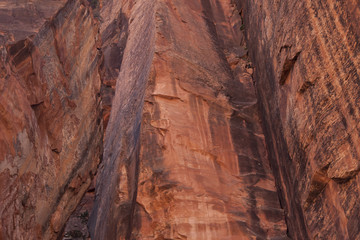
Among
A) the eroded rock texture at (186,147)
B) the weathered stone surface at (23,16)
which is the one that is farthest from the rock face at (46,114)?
the eroded rock texture at (186,147)

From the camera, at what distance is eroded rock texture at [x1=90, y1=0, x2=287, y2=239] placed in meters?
11.3

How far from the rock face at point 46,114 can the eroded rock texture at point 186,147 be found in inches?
57.5

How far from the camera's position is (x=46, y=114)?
11.4 metres

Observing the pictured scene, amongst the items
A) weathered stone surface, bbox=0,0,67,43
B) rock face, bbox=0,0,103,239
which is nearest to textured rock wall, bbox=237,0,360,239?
rock face, bbox=0,0,103,239

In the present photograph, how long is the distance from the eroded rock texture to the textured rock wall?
0.86 m

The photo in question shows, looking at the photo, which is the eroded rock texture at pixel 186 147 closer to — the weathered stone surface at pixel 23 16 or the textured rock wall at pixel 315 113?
the textured rock wall at pixel 315 113

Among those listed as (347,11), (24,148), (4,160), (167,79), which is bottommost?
(4,160)

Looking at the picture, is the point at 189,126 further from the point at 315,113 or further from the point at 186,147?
the point at 315,113

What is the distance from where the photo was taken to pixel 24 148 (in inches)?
381

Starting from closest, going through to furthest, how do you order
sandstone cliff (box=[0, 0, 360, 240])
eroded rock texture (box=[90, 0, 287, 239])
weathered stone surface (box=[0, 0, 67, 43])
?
1. sandstone cliff (box=[0, 0, 360, 240])
2. weathered stone surface (box=[0, 0, 67, 43])
3. eroded rock texture (box=[90, 0, 287, 239])

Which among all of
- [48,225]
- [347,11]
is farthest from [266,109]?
[48,225]

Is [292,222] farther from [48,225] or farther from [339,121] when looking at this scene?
[48,225]

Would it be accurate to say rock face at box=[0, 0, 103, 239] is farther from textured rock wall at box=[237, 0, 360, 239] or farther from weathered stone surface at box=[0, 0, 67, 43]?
textured rock wall at box=[237, 0, 360, 239]

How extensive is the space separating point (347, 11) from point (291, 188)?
15.0 feet
